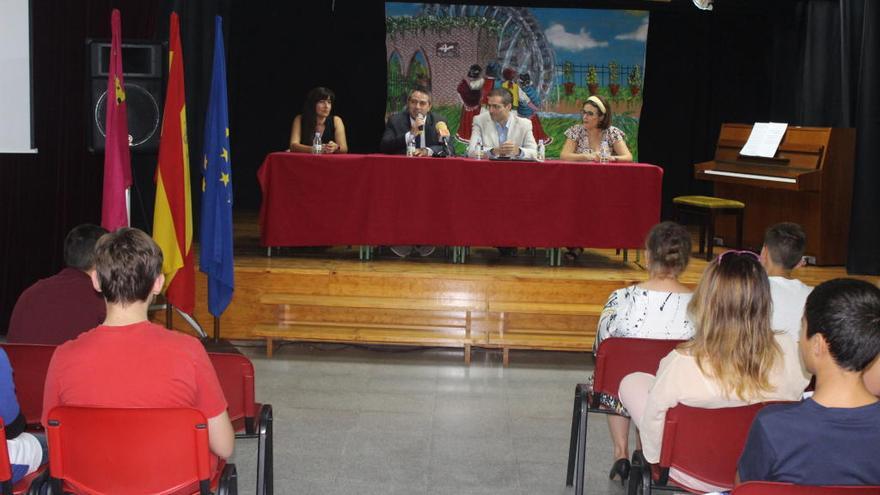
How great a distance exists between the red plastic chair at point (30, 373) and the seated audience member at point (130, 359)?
65 centimetres

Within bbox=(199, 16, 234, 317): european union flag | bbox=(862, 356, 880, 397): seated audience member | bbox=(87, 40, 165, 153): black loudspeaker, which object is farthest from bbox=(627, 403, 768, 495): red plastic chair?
bbox=(87, 40, 165, 153): black loudspeaker

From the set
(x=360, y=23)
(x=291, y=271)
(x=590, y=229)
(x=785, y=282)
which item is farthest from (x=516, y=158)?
(x=360, y=23)

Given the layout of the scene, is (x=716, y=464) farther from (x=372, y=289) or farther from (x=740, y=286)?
(x=372, y=289)

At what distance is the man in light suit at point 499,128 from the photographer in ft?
22.8

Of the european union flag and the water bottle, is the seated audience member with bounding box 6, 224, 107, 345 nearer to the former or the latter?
the european union flag

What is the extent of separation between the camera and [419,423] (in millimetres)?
4840

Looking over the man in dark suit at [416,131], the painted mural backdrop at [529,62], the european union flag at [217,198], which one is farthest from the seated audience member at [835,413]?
the painted mural backdrop at [529,62]

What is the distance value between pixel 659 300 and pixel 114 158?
108 inches

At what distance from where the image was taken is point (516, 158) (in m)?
6.74

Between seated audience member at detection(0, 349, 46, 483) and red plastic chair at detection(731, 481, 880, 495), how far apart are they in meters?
1.72

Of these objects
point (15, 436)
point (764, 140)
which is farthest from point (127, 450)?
point (764, 140)

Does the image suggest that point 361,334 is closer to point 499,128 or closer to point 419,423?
point 419,423

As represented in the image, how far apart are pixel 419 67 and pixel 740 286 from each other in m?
7.15

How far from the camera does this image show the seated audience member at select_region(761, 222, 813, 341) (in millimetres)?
3777
